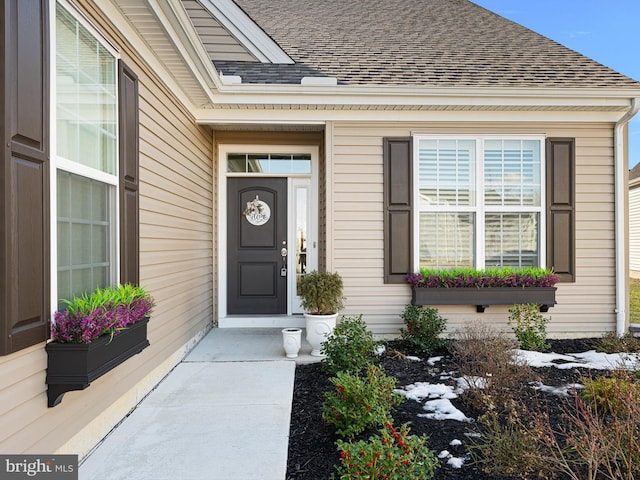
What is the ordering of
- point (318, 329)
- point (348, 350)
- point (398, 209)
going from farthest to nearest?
point (398, 209) → point (318, 329) → point (348, 350)

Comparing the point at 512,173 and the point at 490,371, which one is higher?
the point at 512,173

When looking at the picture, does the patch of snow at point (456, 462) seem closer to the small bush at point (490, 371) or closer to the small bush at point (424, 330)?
the small bush at point (490, 371)

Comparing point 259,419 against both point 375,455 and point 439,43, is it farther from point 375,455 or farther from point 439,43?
point 439,43

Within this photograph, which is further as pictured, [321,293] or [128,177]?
[321,293]

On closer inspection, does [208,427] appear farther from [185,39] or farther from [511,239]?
[511,239]

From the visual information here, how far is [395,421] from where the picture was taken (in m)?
2.86

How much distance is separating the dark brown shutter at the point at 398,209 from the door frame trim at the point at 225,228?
1156 mm

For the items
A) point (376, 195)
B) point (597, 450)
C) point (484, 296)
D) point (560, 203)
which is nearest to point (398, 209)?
point (376, 195)

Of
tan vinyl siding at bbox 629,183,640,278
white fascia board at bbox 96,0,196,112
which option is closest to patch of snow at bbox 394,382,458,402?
white fascia board at bbox 96,0,196,112

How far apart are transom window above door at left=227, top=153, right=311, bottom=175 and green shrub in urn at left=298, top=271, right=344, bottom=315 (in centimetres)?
181

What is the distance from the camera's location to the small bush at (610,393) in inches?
107

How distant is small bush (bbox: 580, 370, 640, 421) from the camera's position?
2.71 m

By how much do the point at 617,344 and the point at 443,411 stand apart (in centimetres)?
276

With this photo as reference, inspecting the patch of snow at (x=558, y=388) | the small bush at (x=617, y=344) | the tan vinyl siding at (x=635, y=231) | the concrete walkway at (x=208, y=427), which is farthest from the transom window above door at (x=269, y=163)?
the tan vinyl siding at (x=635, y=231)
